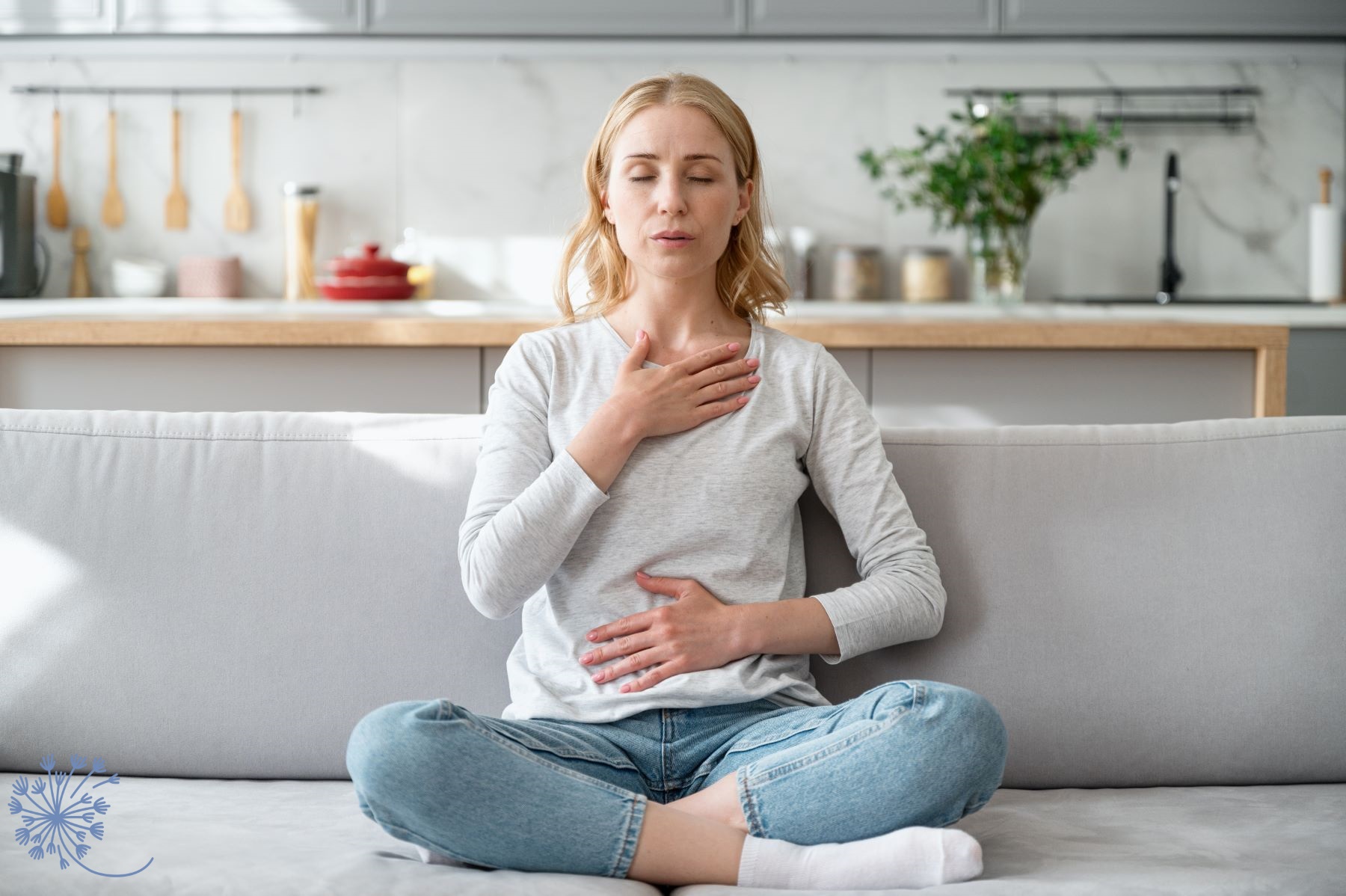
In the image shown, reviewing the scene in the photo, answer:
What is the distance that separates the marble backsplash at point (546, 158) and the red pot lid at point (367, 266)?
33 cm

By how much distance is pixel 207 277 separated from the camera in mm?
3559

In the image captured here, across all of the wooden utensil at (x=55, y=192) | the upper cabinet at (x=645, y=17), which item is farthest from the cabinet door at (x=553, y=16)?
the wooden utensil at (x=55, y=192)

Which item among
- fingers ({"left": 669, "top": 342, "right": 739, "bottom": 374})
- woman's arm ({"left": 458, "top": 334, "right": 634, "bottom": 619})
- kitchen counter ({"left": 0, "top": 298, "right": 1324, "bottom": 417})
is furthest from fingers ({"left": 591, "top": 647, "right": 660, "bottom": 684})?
kitchen counter ({"left": 0, "top": 298, "right": 1324, "bottom": 417})

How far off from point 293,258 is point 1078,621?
2730 mm

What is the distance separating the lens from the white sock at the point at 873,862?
1.10 meters

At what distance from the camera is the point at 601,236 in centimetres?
159

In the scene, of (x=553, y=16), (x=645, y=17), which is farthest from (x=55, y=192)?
(x=645, y=17)

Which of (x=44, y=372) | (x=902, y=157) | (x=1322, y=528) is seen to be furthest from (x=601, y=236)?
(x=902, y=157)

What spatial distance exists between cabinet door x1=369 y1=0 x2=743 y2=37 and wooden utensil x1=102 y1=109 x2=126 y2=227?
2.85ft

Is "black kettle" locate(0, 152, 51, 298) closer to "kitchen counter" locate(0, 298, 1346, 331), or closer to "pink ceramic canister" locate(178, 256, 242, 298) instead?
"kitchen counter" locate(0, 298, 1346, 331)

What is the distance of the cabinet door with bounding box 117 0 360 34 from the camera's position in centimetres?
335

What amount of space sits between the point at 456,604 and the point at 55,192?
2.80 metres

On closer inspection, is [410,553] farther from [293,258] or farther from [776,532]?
[293,258]

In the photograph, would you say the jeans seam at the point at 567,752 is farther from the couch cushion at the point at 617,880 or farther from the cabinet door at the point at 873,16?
the cabinet door at the point at 873,16
